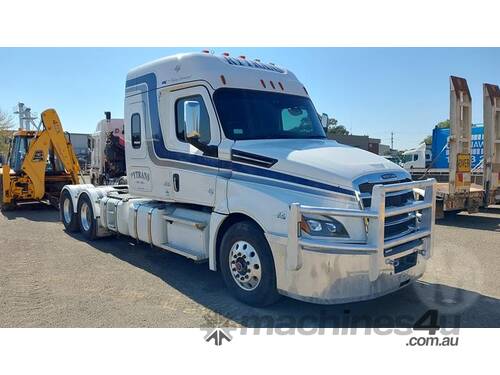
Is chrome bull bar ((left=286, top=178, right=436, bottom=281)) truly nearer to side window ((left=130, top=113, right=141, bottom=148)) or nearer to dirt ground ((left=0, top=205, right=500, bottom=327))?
dirt ground ((left=0, top=205, right=500, bottom=327))

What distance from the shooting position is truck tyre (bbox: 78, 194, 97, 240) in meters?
8.56

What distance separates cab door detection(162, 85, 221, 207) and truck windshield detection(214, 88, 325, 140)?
0.62 feet

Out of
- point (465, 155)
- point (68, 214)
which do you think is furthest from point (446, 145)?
point (68, 214)

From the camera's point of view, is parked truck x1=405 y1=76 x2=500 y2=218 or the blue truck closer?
parked truck x1=405 y1=76 x2=500 y2=218

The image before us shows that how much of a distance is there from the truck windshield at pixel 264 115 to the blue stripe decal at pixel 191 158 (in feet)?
1.43

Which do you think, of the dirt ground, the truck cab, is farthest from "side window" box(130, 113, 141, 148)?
the truck cab

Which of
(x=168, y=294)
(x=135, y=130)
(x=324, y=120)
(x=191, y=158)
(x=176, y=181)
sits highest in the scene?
(x=324, y=120)

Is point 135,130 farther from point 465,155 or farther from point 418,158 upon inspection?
point 418,158

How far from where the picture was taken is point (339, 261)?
13.3ft

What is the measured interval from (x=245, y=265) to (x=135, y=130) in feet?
11.3

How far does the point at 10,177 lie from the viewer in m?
13.0

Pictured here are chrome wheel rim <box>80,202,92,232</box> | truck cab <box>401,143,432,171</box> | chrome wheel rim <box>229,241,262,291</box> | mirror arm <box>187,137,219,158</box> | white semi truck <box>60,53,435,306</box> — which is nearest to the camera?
white semi truck <box>60,53,435,306</box>

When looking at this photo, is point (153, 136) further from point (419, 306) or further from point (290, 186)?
point (419, 306)

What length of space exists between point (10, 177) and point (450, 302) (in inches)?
507
